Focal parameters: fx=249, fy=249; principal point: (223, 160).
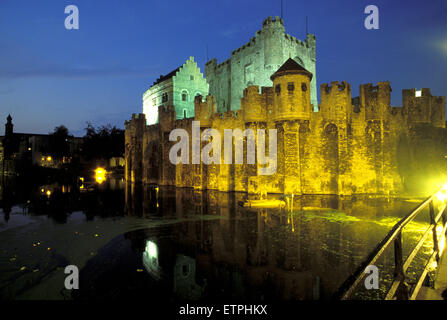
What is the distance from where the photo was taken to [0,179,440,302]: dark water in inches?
200

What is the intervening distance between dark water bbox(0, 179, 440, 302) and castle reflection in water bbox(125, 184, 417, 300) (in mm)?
26

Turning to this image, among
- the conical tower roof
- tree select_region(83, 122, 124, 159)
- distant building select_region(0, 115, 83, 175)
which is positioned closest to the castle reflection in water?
the conical tower roof

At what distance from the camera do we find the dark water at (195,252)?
507 centimetres

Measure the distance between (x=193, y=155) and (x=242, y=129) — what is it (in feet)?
20.8

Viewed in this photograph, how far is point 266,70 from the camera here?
34.4m

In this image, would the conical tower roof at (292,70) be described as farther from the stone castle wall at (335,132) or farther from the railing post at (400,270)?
the railing post at (400,270)

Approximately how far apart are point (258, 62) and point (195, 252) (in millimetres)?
33255

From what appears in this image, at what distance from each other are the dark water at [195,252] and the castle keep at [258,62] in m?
26.5

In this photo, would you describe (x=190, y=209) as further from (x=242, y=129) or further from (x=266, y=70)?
(x=266, y=70)

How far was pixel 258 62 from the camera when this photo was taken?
35.5m

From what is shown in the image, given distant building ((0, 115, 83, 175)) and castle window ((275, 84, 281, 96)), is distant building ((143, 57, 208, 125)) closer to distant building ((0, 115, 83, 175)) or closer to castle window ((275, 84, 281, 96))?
castle window ((275, 84, 281, 96))

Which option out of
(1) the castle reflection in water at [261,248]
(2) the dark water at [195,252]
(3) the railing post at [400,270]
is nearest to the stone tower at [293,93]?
(1) the castle reflection in water at [261,248]

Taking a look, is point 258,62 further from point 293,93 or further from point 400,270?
point 400,270
